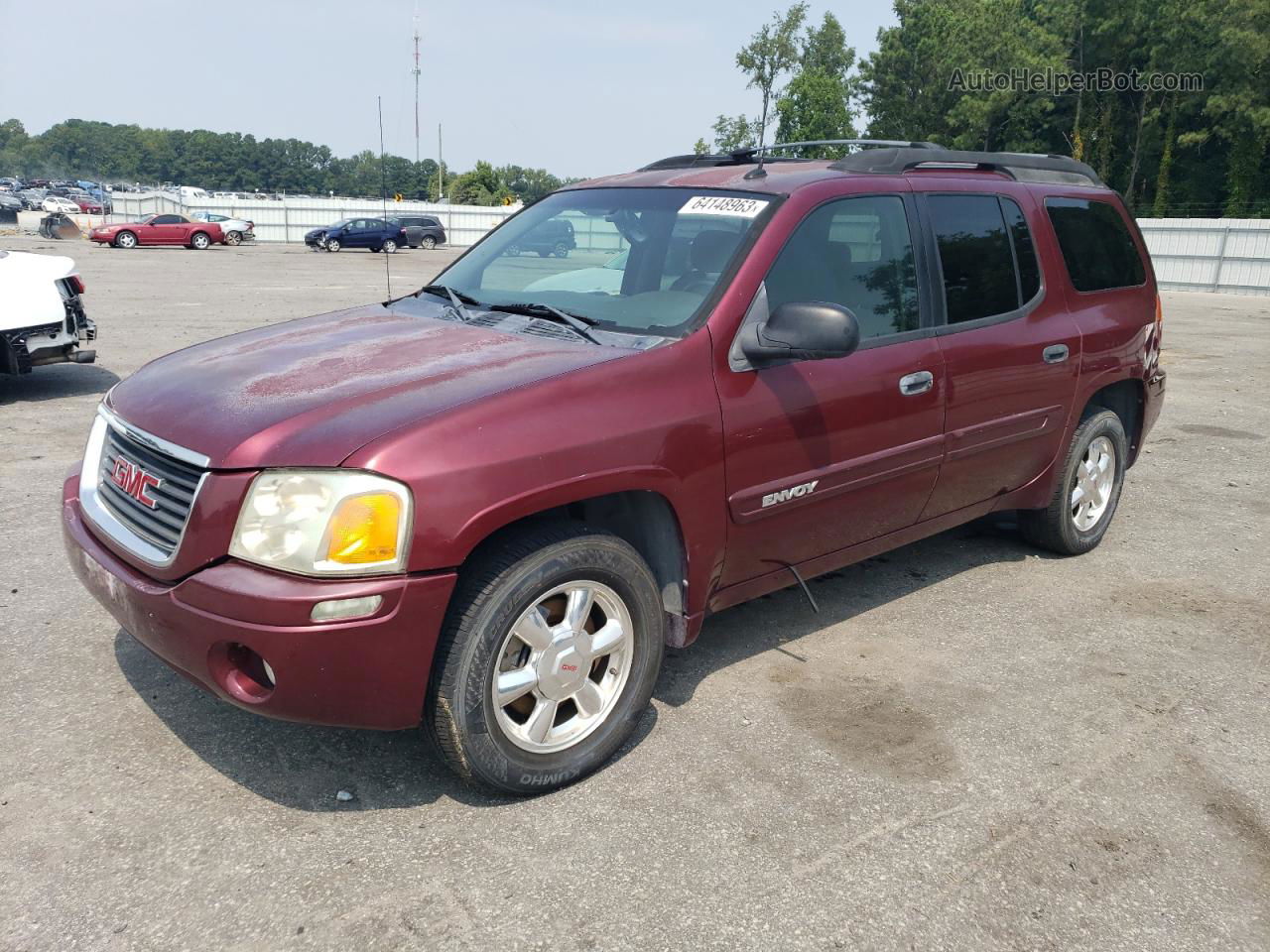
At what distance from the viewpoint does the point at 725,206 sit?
3707 mm

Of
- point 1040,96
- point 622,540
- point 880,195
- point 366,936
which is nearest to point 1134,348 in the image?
point 880,195

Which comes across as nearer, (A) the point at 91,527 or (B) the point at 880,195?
(A) the point at 91,527

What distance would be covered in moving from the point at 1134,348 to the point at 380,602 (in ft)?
13.6

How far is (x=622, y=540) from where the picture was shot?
3.06 m

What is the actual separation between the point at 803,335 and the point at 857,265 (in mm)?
763

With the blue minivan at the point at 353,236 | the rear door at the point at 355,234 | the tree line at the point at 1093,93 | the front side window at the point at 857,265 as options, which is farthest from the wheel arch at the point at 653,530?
the tree line at the point at 1093,93

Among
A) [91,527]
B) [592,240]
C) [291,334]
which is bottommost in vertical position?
[91,527]

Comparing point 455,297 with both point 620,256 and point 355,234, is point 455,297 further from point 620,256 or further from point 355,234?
point 355,234

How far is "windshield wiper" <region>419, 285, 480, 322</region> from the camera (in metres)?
3.87

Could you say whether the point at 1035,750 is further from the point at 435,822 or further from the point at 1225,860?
the point at 435,822

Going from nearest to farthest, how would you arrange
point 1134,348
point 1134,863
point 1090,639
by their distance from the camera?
point 1134,863 < point 1090,639 < point 1134,348

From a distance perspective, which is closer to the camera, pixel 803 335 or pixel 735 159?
pixel 803 335

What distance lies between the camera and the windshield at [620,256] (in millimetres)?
3504

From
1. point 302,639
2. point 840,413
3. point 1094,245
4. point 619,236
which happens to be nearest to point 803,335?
point 840,413
